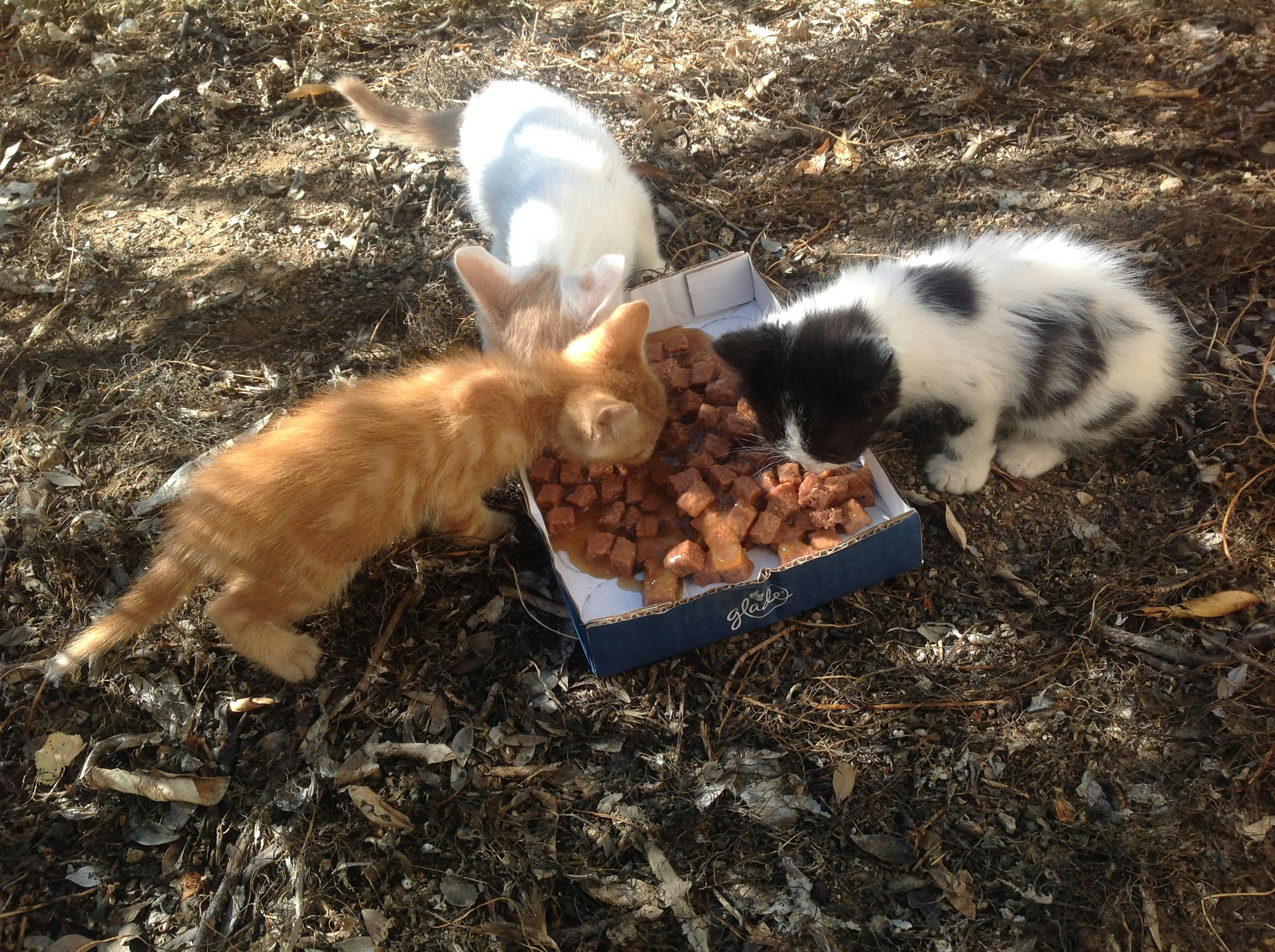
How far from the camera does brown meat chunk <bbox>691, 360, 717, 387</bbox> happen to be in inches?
112

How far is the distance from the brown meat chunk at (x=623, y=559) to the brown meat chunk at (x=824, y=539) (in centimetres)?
53

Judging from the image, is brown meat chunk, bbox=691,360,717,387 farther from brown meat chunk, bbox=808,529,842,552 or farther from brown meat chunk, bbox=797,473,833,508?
brown meat chunk, bbox=808,529,842,552

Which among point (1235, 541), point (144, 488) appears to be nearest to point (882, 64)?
point (1235, 541)

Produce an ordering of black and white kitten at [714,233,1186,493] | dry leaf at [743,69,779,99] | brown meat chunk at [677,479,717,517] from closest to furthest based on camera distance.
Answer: black and white kitten at [714,233,1186,493], brown meat chunk at [677,479,717,517], dry leaf at [743,69,779,99]

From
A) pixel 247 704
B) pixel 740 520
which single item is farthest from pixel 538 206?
pixel 247 704

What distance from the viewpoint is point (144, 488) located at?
283cm

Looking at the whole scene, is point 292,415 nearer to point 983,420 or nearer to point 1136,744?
point 983,420

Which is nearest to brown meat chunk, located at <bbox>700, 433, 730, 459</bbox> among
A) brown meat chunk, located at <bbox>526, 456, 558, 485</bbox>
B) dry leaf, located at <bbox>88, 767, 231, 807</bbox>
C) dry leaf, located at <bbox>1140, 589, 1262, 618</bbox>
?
brown meat chunk, located at <bbox>526, 456, 558, 485</bbox>

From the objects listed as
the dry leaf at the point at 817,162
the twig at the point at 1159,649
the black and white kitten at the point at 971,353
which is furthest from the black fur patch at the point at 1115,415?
the dry leaf at the point at 817,162

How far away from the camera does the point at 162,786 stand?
2238 millimetres

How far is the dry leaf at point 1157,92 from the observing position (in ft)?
11.7

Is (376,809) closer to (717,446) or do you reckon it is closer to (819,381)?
(717,446)

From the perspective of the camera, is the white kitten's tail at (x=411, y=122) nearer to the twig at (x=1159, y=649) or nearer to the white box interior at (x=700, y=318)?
the white box interior at (x=700, y=318)

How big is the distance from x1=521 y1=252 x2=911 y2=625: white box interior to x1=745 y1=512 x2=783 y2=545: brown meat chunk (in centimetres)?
4
